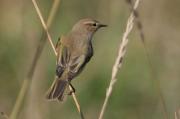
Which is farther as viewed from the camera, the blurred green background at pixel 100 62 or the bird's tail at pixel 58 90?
the blurred green background at pixel 100 62

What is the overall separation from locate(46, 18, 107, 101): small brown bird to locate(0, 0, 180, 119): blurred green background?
1.32 metres

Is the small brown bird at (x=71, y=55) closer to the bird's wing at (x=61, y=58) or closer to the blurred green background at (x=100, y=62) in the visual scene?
the bird's wing at (x=61, y=58)

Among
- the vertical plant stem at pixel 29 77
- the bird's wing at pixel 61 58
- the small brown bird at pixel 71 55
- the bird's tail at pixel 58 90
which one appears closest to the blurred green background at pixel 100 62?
the small brown bird at pixel 71 55

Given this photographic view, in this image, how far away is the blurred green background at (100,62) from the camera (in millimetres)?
7223

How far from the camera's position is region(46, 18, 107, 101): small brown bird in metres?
4.67

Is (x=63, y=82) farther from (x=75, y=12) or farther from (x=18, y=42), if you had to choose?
(x=75, y=12)

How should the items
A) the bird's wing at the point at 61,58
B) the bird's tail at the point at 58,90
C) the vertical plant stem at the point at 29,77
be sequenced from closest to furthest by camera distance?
the vertical plant stem at the point at 29,77 → the bird's tail at the point at 58,90 → the bird's wing at the point at 61,58

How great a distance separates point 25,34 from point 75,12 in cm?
124

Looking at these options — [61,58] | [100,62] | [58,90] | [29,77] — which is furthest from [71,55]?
[100,62]

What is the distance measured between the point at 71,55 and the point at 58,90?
51 cm

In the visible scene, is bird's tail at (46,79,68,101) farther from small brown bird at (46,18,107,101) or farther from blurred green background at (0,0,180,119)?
blurred green background at (0,0,180,119)

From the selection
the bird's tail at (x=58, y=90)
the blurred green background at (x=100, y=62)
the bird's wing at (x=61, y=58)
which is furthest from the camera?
the blurred green background at (x=100, y=62)

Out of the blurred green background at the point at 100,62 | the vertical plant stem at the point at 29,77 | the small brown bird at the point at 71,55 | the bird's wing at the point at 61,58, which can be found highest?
the vertical plant stem at the point at 29,77

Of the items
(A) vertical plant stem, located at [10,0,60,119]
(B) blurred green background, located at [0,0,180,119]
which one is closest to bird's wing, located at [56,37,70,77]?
(B) blurred green background, located at [0,0,180,119]
